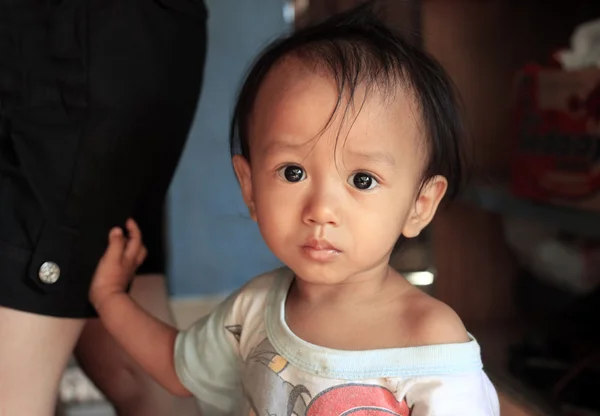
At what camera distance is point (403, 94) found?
60 centimetres

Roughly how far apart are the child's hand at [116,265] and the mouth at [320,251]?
0.24 metres

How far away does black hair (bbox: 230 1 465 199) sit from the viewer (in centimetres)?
59

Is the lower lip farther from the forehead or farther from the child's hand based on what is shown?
the child's hand

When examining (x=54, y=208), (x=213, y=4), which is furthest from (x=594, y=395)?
(x=213, y=4)

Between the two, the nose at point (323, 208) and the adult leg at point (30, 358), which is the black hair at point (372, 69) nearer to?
the nose at point (323, 208)

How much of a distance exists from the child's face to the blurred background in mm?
167

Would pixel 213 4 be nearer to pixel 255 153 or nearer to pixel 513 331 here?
pixel 513 331

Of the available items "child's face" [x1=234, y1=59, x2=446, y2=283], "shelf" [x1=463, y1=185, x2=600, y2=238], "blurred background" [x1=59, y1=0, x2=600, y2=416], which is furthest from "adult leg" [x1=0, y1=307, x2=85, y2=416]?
"shelf" [x1=463, y1=185, x2=600, y2=238]

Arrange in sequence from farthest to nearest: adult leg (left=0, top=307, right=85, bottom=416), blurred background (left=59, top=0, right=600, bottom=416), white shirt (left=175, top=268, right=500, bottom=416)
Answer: blurred background (left=59, top=0, right=600, bottom=416) < adult leg (left=0, top=307, right=85, bottom=416) < white shirt (left=175, top=268, right=500, bottom=416)

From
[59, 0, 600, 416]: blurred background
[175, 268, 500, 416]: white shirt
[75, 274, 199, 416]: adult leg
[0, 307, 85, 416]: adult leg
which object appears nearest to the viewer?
[175, 268, 500, 416]: white shirt

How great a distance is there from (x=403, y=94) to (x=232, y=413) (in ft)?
1.19

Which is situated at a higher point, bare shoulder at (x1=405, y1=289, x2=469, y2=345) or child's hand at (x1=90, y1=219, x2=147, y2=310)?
bare shoulder at (x1=405, y1=289, x2=469, y2=345)

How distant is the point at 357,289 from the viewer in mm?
641

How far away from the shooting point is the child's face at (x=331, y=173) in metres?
0.58
